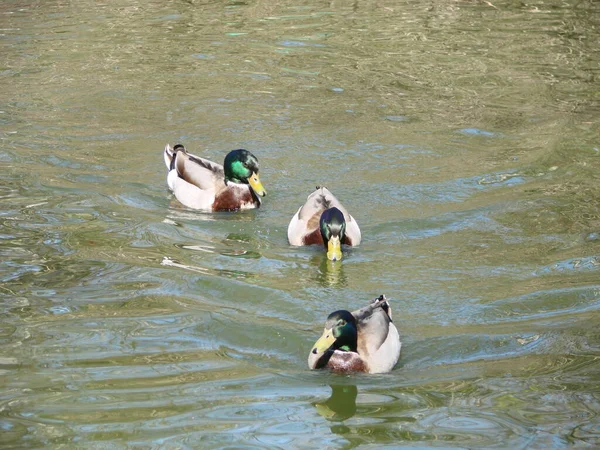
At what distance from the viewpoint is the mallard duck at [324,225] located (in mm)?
8703

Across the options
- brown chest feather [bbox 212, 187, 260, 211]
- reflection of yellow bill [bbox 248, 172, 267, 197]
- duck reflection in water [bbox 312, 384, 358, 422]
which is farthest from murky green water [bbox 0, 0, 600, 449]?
reflection of yellow bill [bbox 248, 172, 267, 197]

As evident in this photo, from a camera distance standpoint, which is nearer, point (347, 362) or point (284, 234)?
point (347, 362)

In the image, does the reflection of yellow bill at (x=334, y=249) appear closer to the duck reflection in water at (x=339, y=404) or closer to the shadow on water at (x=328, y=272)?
the shadow on water at (x=328, y=272)

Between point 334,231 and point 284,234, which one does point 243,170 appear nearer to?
Result: point 284,234

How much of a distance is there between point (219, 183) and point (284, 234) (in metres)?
1.19

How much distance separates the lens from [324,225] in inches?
345

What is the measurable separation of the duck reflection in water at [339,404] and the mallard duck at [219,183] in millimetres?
3900

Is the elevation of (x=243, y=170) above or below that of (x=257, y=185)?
above

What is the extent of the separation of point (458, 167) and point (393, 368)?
4572 millimetres

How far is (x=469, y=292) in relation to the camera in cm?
787

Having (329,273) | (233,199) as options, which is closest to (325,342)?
(329,273)

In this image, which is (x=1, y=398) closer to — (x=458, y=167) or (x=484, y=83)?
(x=458, y=167)

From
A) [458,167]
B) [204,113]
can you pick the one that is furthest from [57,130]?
[458,167]

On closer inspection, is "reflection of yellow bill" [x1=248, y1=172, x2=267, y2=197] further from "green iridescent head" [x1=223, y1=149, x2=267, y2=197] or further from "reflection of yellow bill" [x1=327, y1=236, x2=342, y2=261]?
"reflection of yellow bill" [x1=327, y1=236, x2=342, y2=261]
